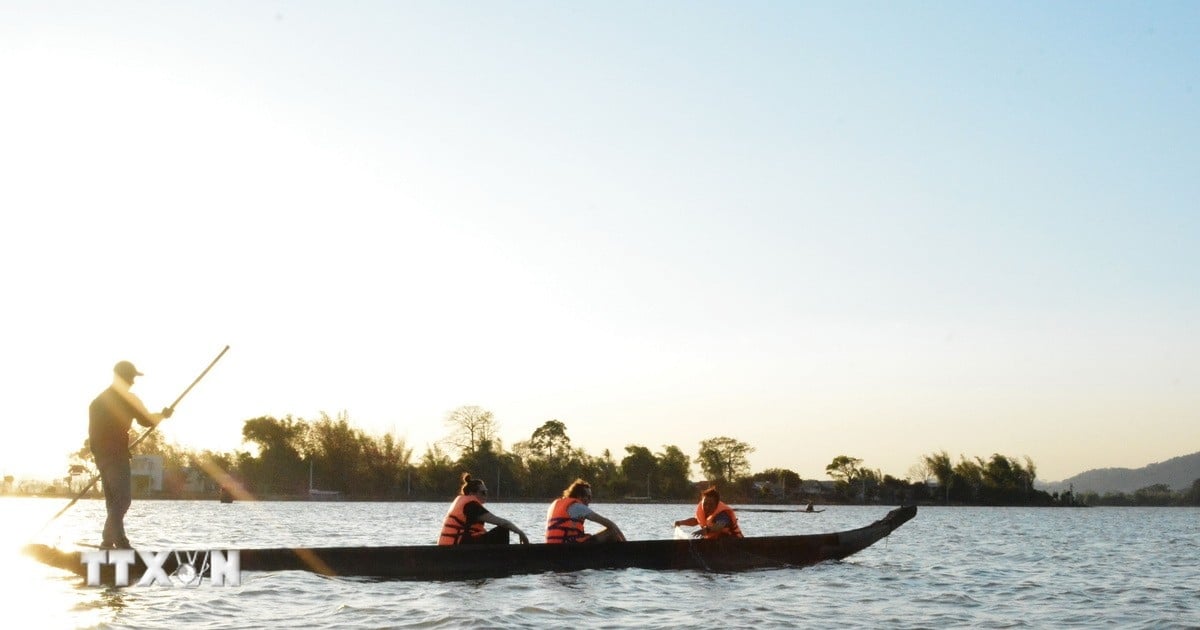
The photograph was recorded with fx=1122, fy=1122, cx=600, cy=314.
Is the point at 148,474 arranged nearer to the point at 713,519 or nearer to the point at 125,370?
the point at 713,519

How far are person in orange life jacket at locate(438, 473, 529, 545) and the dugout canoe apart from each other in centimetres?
40

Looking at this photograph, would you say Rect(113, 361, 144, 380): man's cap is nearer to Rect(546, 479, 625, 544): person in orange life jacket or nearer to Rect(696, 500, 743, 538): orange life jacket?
Rect(546, 479, 625, 544): person in orange life jacket

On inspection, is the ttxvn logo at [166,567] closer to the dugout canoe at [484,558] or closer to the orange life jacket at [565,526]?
the dugout canoe at [484,558]

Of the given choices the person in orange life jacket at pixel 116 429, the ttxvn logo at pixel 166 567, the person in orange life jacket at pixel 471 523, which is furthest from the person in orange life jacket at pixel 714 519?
the person in orange life jacket at pixel 116 429

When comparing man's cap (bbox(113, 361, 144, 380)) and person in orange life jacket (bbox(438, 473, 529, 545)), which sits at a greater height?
man's cap (bbox(113, 361, 144, 380))

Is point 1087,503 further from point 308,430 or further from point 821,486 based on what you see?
point 308,430

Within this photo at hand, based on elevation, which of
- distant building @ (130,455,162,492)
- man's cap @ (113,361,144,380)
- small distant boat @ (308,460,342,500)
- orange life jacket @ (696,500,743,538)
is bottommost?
orange life jacket @ (696,500,743,538)

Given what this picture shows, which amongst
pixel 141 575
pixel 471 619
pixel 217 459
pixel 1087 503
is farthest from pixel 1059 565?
pixel 1087 503

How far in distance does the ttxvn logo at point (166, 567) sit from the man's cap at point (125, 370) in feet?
7.30

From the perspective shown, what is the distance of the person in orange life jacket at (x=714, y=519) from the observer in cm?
1955

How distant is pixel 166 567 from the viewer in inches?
573

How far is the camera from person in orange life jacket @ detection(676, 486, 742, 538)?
19547 millimetres

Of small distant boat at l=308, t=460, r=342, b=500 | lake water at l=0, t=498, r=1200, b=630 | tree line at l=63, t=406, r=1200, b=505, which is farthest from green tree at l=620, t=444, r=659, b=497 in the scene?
lake water at l=0, t=498, r=1200, b=630

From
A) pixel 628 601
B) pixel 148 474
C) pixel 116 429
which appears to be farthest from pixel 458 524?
pixel 148 474
